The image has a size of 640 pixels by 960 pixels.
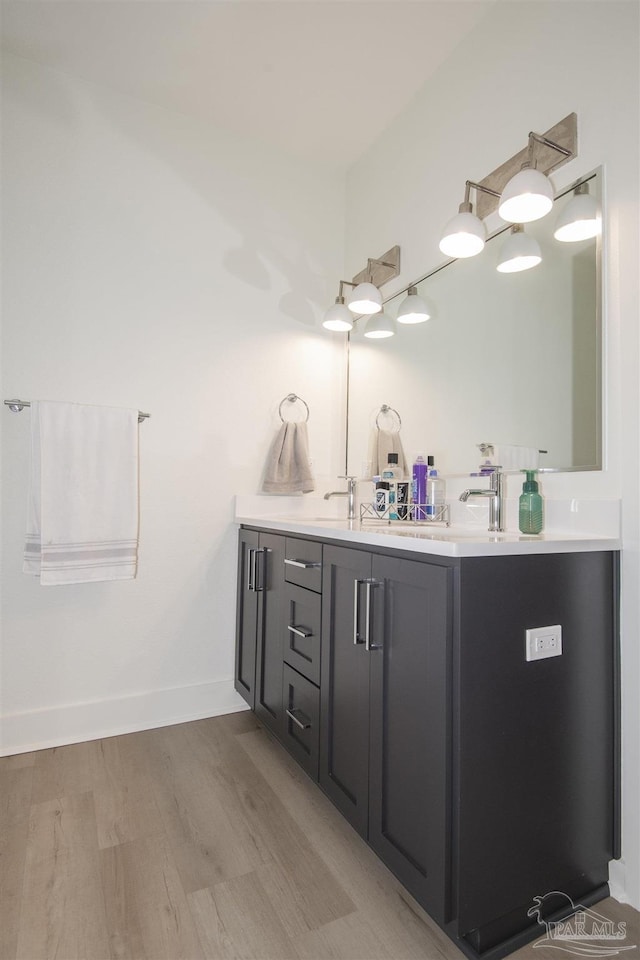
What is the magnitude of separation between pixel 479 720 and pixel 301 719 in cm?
75

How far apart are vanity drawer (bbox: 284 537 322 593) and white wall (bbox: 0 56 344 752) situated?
64cm

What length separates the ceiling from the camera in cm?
173

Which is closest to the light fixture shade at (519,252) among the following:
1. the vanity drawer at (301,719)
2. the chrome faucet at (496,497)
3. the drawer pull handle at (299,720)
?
the chrome faucet at (496,497)

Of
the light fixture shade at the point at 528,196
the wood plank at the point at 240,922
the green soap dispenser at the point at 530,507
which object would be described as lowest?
the wood plank at the point at 240,922

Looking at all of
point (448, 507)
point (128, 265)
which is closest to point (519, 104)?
point (448, 507)

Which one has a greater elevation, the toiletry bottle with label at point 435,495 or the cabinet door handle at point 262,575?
the toiletry bottle with label at point 435,495

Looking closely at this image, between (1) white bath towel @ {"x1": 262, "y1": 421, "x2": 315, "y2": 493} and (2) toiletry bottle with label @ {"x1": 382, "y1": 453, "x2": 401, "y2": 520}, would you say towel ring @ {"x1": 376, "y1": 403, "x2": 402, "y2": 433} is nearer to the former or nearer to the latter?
(2) toiletry bottle with label @ {"x1": 382, "y1": 453, "x2": 401, "y2": 520}

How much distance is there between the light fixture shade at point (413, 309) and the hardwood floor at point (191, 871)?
1.74 m

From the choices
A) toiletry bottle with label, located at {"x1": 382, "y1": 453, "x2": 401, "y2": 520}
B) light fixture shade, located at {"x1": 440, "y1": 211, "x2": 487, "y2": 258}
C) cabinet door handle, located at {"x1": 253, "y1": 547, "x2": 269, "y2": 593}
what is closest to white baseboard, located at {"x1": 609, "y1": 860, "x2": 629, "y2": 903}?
toiletry bottle with label, located at {"x1": 382, "y1": 453, "x2": 401, "y2": 520}

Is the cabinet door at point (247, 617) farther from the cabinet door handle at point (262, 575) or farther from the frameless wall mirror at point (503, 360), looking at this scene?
the frameless wall mirror at point (503, 360)

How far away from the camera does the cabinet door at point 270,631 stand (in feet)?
5.83

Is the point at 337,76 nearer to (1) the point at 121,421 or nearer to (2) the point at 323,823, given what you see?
(1) the point at 121,421

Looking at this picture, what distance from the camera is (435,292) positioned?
197 cm

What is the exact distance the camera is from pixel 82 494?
1.91 metres
